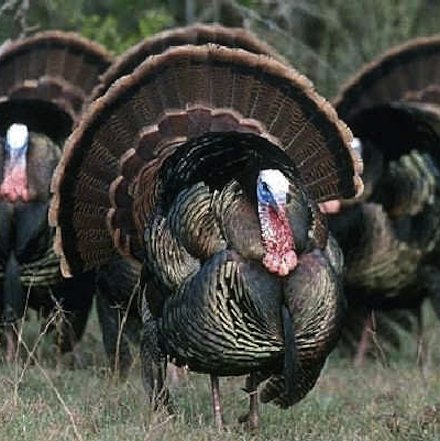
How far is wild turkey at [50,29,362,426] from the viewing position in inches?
217

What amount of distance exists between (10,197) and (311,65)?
374 centimetres

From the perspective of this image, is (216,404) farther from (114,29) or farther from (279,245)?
(114,29)

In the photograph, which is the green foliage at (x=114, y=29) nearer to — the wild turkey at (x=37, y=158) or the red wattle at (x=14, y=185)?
the wild turkey at (x=37, y=158)

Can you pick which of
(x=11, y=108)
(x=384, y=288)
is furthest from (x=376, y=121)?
(x=11, y=108)

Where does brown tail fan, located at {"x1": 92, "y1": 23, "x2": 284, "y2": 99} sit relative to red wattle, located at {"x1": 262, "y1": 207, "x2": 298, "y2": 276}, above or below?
above

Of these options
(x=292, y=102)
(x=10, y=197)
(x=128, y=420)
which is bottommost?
(x=128, y=420)

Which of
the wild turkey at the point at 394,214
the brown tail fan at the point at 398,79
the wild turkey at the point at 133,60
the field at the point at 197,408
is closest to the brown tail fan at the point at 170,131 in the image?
the wild turkey at the point at 133,60

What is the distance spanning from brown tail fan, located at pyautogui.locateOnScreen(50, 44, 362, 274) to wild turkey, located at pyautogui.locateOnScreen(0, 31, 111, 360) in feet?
2.26

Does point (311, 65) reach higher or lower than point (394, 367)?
higher

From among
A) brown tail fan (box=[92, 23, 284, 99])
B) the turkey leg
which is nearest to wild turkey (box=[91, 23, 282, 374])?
brown tail fan (box=[92, 23, 284, 99])

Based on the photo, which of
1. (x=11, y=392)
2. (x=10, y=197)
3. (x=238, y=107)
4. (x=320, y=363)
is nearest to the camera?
(x=320, y=363)

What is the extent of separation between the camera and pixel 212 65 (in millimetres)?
6477

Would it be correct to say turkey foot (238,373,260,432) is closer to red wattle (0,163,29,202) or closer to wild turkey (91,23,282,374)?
wild turkey (91,23,282,374)

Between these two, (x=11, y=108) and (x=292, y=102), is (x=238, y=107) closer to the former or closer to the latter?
(x=292, y=102)
